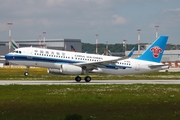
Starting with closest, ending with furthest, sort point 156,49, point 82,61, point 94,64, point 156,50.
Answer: point 94,64 < point 82,61 < point 156,49 < point 156,50

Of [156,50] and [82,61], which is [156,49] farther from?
[82,61]

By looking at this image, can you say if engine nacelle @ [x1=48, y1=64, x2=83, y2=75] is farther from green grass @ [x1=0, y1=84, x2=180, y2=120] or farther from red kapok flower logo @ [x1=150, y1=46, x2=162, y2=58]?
green grass @ [x1=0, y1=84, x2=180, y2=120]

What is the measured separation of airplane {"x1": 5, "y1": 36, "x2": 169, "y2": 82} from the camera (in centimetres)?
4803

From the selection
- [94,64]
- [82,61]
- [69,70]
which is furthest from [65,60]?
[94,64]

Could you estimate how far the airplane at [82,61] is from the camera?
158 feet

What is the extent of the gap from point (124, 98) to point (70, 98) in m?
3.48

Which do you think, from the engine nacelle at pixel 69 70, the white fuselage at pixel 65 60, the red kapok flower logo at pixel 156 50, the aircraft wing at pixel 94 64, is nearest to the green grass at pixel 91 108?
the engine nacelle at pixel 69 70

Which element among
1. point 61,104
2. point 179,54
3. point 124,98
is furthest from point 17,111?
point 179,54

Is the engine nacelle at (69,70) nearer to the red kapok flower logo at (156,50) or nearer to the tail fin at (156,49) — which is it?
the tail fin at (156,49)

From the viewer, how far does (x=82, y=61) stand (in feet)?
165

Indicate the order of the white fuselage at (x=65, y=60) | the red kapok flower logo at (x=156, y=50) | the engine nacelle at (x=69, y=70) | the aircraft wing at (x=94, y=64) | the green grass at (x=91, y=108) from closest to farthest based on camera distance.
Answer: the green grass at (x=91, y=108)
the engine nacelle at (x=69, y=70)
the aircraft wing at (x=94, y=64)
the white fuselage at (x=65, y=60)
the red kapok flower logo at (x=156, y=50)

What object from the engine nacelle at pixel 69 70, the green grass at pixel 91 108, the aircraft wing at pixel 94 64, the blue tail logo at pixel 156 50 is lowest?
the green grass at pixel 91 108

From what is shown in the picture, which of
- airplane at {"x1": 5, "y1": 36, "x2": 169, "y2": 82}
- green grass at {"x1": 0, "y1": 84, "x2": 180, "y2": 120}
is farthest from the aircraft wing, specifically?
green grass at {"x1": 0, "y1": 84, "x2": 180, "y2": 120}

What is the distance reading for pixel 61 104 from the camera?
24188 mm
